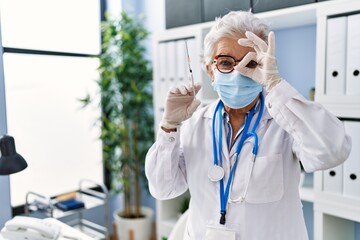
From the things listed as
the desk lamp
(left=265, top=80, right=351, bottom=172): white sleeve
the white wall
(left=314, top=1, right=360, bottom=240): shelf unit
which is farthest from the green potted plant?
(left=265, top=80, right=351, bottom=172): white sleeve

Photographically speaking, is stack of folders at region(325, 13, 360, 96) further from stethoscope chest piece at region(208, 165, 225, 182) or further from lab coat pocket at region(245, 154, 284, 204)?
stethoscope chest piece at region(208, 165, 225, 182)

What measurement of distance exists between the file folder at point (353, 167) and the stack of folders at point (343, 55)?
0.50 ft

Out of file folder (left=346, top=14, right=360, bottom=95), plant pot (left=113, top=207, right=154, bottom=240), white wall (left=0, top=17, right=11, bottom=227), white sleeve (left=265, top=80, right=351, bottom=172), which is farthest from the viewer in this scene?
plant pot (left=113, top=207, right=154, bottom=240)

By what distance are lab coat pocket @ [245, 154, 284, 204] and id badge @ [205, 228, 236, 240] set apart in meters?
0.12

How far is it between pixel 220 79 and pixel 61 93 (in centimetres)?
195

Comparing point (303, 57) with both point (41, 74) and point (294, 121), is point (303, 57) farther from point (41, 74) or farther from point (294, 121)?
point (41, 74)

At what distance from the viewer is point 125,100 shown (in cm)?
260

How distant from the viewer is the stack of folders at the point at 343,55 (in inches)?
55.6

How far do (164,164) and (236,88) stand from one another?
35 centimetres

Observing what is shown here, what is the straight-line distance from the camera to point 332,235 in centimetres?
166

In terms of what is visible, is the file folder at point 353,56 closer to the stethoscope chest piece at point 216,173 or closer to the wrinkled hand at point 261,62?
the wrinkled hand at point 261,62

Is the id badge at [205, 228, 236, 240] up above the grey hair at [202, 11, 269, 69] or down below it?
below

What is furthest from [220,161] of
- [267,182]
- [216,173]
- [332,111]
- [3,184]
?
[3,184]

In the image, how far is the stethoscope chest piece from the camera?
1.10 meters
